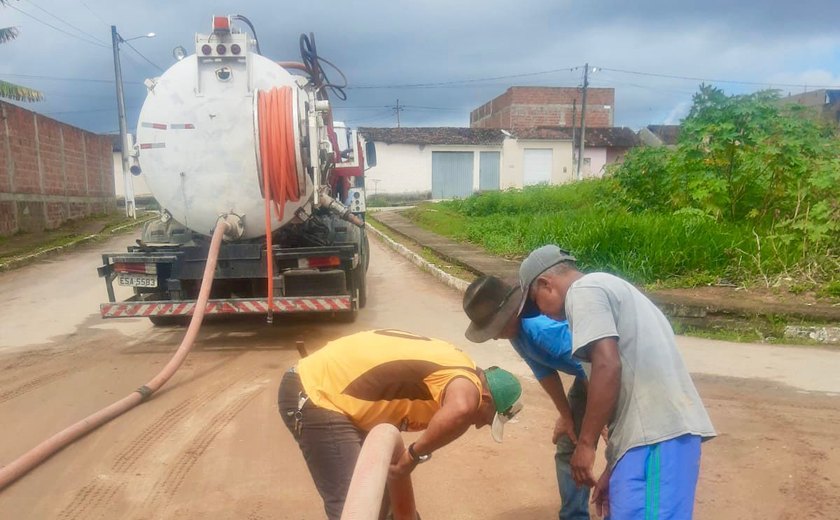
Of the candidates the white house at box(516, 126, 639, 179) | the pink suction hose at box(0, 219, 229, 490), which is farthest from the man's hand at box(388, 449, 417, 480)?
the white house at box(516, 126, 639, 179)

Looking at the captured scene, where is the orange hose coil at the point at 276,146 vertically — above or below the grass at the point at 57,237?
above

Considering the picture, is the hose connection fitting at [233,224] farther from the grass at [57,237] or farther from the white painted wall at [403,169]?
the white painted wall at [403,169]

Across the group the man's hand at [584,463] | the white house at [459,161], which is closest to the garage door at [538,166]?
the white house at [459,161]

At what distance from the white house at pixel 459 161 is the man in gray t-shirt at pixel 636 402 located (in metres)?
32.6

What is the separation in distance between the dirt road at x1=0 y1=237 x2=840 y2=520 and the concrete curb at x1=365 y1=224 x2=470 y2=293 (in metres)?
2.26

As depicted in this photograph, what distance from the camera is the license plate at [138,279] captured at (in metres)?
6.74

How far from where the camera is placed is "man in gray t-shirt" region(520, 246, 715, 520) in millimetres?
2303

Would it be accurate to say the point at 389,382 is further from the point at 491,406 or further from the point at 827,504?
the point at 827,504

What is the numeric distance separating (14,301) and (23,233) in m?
10.1

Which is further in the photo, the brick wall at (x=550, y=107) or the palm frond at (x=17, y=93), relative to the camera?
the brick wall at (x=550, y=107)

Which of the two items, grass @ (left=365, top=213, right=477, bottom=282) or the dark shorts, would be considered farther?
grass @ (left=365, top=213, right=477, bottom=282)

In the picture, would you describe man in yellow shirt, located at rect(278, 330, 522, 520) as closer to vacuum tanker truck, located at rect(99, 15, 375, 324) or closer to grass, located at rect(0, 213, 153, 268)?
vacuum tanker truck, located at rect(99, 15, 375, 324)

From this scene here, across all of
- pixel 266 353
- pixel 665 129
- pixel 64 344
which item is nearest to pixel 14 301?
pixel 64 344

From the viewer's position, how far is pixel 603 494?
8.71 ft
